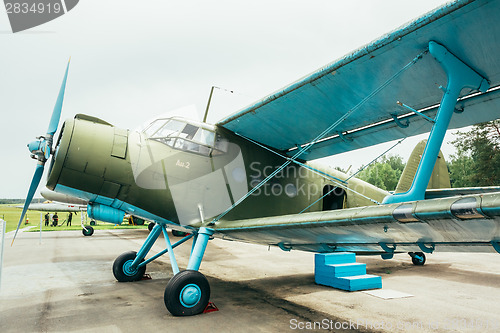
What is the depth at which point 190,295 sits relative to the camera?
4.10 m

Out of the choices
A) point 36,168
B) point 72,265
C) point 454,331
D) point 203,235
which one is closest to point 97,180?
point 36,168

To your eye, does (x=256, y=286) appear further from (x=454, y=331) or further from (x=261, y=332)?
(x=454, y=331)

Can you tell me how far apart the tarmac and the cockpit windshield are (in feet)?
7.92

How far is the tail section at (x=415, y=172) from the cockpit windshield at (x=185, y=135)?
523 centimetres

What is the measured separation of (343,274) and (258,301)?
2022mm

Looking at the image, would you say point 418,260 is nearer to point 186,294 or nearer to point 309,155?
point 309,155

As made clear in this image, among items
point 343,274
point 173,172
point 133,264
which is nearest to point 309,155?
point 343,274

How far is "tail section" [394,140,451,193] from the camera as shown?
8.06 m

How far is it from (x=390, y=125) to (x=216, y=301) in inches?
155

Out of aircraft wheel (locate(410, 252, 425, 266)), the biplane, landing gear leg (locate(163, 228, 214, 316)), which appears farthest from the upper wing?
aircraft wheel (locate(410, 252, 425, 266))

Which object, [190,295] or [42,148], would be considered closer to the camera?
[190,295]

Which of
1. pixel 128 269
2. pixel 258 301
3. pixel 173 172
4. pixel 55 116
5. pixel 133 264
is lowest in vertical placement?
pixel 258 301

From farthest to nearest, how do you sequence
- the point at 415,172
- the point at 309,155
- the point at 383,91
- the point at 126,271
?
the point at 415,172 → the point at 309,155 → the point at 126,271 → the point at 383,91

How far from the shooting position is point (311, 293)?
564 centimetres
